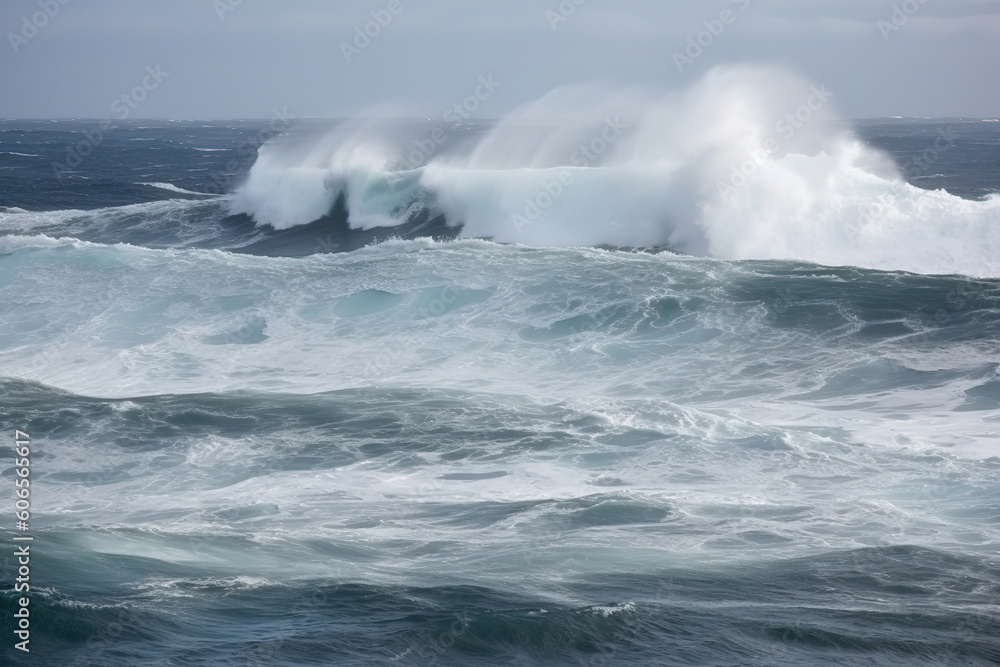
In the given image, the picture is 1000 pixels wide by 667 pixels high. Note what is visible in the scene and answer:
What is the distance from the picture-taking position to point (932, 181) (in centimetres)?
4597

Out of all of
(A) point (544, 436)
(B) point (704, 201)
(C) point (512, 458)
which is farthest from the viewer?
(B) point (704, 201)

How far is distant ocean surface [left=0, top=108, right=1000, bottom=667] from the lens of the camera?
293 inches

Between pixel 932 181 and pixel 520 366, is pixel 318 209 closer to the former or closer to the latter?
pixel 520 366

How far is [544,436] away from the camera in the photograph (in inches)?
499

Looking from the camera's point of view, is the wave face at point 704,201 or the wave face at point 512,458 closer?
the wave face at point 512,458

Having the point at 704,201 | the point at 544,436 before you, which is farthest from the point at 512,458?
the point at 704,201

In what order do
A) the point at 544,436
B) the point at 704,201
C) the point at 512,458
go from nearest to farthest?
the point at 512,458
the point at 544,436
the point at 704,201

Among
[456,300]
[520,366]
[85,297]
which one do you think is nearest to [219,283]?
[85,297]

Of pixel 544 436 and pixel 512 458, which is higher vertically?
pixel 544 436

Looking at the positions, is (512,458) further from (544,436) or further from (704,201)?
(704,201)

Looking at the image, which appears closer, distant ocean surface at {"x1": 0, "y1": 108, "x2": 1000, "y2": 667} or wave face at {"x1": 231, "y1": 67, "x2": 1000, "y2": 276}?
distant ocean surface at {"x1": 0, "y1": 108, "x2": 1000, "y2": 667}

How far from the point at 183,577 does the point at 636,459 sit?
5.68 meters

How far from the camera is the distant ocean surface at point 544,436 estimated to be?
293 inches

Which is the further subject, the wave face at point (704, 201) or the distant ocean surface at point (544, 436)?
the wave face at point (704, 201)
